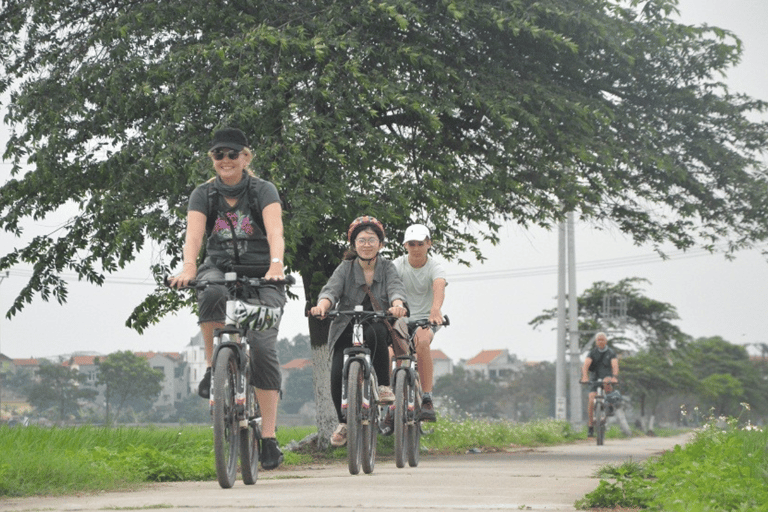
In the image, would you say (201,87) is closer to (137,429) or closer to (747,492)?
(137,429)

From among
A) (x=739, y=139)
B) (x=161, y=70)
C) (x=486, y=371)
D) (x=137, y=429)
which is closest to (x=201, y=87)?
(x=161, y=70)

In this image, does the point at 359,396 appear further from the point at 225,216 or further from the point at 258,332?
the point at 225,216

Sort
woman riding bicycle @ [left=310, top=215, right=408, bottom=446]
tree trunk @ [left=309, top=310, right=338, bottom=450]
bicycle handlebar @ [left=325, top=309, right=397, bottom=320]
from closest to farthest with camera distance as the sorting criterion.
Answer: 1. bicycle handlebar @ [left=325, top=309, right=397, bottom=320]
2. woman riding bicycle @ [left=310, top=215, right=408, bottom=446]
3. tree trunk @ [left=309, top=310, right=338, bottom=450]

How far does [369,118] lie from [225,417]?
7.69 m

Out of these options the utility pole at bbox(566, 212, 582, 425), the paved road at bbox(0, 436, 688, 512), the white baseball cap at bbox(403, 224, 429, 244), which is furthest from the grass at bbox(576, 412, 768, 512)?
the utility pole at bbox(566, 212, 582, 425)

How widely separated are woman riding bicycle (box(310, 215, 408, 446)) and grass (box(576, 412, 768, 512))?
1835mm

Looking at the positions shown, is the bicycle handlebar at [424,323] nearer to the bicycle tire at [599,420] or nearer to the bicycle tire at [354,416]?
the bicycle tire at [354,416]

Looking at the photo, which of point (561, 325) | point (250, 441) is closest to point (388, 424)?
point (250, 441)

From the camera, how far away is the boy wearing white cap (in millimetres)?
8922

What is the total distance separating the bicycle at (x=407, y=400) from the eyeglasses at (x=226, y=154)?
2.54 m

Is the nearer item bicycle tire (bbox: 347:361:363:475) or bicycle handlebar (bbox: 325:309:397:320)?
bicycle tire (bbox: 347:361:363:475)

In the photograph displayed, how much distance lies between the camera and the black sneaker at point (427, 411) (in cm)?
911

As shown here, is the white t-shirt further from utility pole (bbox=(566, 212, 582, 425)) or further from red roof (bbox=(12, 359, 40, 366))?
red roof (bbox=(12, 359, 40, 366))

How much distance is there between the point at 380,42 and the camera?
13391 millimetres
